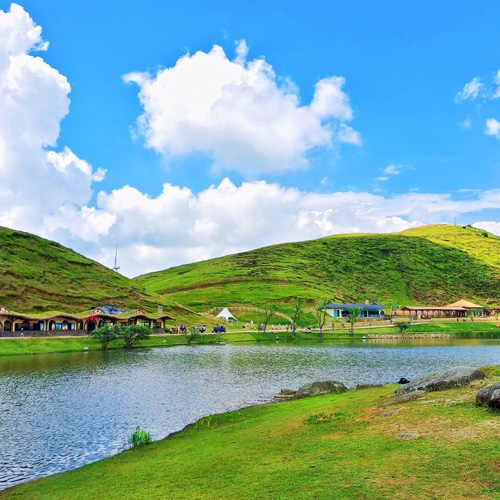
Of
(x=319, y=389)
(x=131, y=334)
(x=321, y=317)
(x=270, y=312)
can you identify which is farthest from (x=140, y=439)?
Answer: (x=321, y=317)

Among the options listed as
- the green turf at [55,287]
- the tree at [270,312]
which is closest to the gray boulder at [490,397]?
the tree at [270,312]

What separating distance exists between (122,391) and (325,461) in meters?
34.8

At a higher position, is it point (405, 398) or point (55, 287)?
point (55, 287)

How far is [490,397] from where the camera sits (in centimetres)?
2019

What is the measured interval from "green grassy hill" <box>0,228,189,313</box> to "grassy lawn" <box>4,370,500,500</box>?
473ft

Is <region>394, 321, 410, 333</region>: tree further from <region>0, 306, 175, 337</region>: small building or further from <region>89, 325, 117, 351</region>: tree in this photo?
<region>89, 325, 117, 351</region>: tree

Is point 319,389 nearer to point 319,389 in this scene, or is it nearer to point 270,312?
point 319,389

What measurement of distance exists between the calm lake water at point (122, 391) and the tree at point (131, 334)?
18.2m

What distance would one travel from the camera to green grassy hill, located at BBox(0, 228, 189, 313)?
157125 mm

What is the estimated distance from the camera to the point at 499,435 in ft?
54.8

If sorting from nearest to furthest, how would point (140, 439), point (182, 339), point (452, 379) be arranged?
1. point (452, 379)
2. point (140, 439)
3. point (182, 339)

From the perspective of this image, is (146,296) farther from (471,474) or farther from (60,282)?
(471,474)

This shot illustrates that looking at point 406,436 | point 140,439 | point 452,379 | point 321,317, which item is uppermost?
point 321,317

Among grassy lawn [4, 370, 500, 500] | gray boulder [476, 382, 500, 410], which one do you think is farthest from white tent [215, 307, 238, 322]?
Answer: gray boulder [476, 382, 500, 410]
